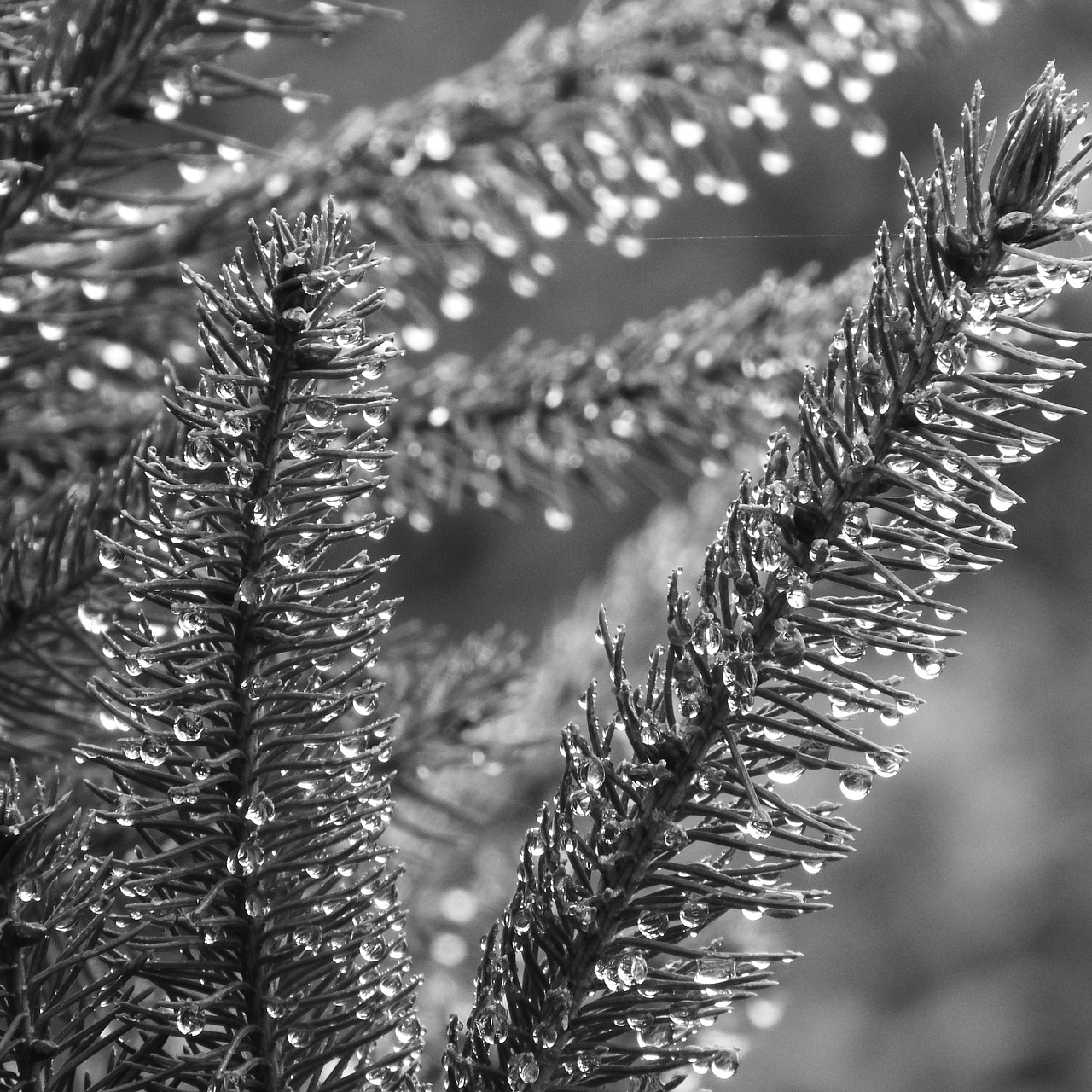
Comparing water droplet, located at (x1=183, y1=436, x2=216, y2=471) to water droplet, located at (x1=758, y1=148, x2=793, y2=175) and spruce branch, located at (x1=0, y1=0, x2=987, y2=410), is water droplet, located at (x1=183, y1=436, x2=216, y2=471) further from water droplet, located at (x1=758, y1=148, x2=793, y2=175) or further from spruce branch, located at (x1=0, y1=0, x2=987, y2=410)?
water droplet, located at (x1=758, y1=148, x2=793, y2=175)

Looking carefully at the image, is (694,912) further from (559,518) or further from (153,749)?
(559,518)

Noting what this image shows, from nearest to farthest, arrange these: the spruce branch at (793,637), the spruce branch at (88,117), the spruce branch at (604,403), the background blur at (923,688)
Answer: the spruce branch at (793,637) < the spruce branch at (88,117) < the spruce branch at (604,403) < the background blur at (923,688)

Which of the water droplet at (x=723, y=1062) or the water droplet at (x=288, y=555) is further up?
the water droplet at (x=288, y=555)

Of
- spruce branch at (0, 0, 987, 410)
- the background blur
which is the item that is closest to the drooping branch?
spruce branch at (0, 0, 987, 410)

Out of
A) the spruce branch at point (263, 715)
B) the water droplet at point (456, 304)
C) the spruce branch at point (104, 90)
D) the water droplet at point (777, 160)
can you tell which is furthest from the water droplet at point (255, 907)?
the water droplet at point (777, 160)

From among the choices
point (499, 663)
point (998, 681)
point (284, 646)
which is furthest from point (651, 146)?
point (998, 681)

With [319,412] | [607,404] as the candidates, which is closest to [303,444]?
[319,412]

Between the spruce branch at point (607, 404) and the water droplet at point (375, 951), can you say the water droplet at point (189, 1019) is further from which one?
the spruce branch at point (607, 404)
